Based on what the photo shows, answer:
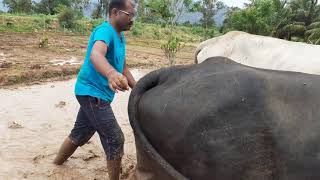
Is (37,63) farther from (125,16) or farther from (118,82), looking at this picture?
(118,82)

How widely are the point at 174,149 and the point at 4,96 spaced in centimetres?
747

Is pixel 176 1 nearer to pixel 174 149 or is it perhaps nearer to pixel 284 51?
pixel 284 51

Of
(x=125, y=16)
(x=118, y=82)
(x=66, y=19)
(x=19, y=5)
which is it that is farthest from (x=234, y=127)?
(x=19, y=5)

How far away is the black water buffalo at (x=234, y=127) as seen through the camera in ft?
7.70

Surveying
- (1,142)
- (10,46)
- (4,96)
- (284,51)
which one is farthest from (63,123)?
(10,46)

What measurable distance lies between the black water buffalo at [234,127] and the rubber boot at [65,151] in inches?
86.4

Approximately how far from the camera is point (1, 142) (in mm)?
5801

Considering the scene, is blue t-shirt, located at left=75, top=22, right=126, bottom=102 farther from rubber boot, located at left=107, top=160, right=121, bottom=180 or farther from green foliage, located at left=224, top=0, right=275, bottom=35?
green foliage, located at left=224, top=0, right=275, bottom=35

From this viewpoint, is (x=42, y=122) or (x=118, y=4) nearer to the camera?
(x=118, y=4)

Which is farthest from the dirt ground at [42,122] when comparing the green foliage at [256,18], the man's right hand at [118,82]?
the green foliage at [256,18]

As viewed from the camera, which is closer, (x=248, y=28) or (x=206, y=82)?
(x=206, y=82)

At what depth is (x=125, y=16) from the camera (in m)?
3.64

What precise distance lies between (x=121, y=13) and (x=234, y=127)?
1.62 meters

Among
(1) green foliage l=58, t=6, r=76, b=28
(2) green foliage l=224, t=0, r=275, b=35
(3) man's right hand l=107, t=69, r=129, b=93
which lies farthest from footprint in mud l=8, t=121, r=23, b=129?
(1) green foliage l=58, t=6, r=76, b=28
